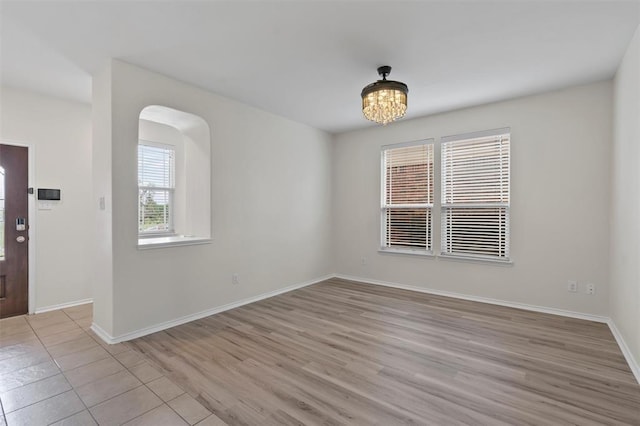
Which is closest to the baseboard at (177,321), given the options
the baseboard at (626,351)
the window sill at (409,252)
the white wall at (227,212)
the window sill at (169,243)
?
the white wall at (227,212)

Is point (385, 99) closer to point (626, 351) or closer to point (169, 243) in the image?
point (169, 243)

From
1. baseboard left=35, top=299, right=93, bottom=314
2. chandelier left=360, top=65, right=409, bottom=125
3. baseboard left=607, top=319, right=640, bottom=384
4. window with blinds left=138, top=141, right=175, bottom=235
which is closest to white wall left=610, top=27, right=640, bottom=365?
baseboard left=607, top=319, right=640, bottom=384

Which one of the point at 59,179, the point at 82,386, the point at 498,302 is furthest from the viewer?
the point at 498,302

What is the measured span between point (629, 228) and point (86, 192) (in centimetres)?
602

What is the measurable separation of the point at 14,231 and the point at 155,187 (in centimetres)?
159

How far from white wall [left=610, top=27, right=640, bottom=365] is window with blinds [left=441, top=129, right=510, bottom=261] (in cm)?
106

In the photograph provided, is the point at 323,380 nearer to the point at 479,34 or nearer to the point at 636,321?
the point at 636,321

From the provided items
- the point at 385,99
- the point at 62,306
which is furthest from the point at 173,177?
the point at 385,99

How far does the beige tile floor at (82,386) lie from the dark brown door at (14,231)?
Result: 622 millimetres

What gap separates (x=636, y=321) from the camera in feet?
7.78

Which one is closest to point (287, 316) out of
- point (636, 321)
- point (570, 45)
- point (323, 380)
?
point (323, 380)

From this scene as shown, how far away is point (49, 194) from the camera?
3.78 metres

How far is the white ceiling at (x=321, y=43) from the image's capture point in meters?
2.16

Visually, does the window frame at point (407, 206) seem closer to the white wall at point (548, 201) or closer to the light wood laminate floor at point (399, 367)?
the white wall at point (548, 201)
